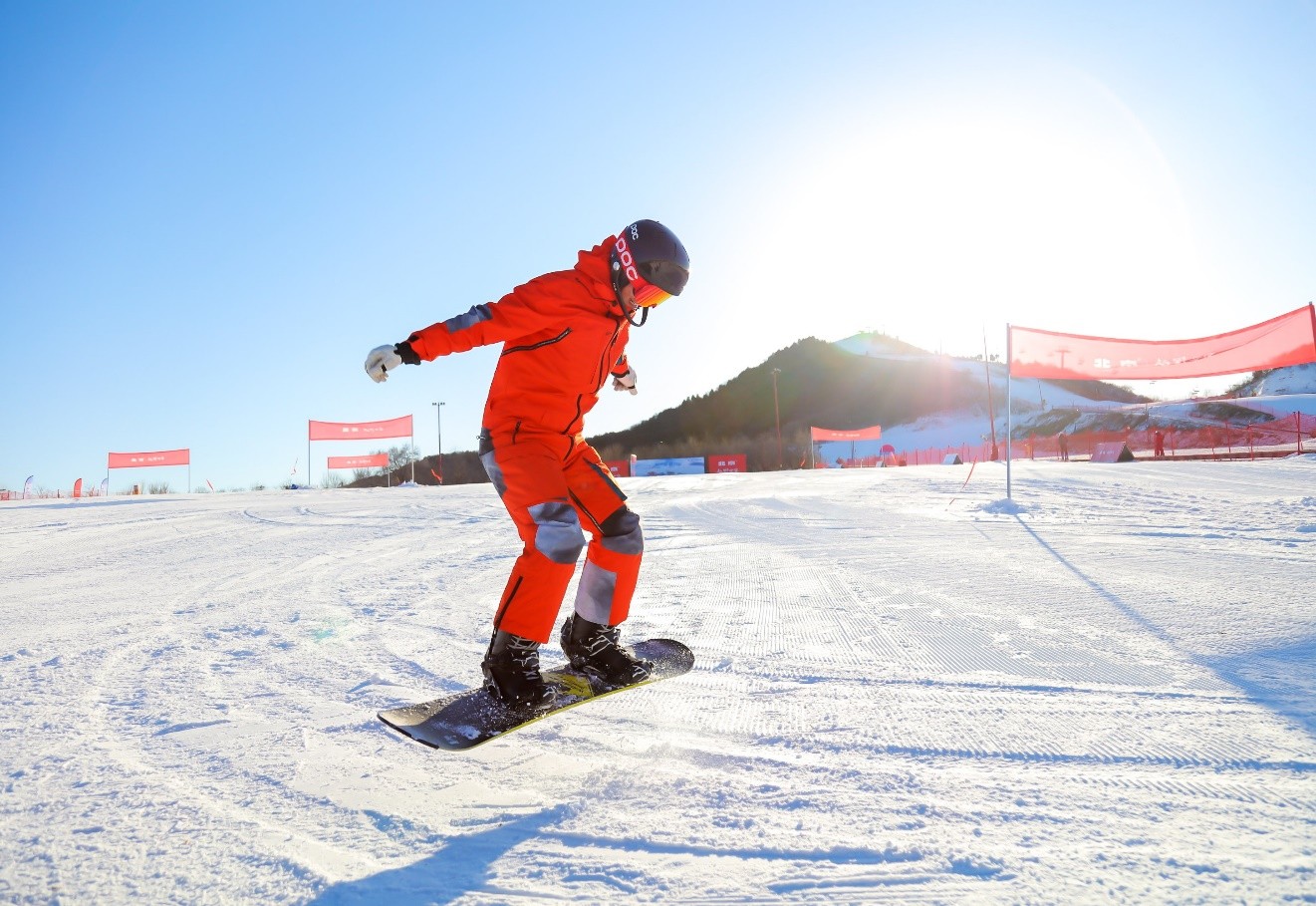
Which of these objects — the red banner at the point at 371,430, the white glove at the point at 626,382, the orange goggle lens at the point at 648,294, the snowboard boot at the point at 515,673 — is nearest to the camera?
the snowboard boot at the point at 515,673

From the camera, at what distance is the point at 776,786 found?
72.5 inches

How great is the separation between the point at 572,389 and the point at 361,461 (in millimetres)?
32546

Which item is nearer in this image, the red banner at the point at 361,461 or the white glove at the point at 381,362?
the white glove at the point at 381,362

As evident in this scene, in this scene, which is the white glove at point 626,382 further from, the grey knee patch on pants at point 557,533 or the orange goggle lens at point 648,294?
the grey knee patch on pants at point 557,533

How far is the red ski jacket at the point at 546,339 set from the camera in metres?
2.69

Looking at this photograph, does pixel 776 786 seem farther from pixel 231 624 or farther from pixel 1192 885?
pixel 231 624

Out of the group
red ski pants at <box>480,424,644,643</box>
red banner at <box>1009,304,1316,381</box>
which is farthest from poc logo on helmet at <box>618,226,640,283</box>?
red banner at <box>1009,304,1316,381</box>

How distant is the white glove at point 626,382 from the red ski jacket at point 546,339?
0.67 meters

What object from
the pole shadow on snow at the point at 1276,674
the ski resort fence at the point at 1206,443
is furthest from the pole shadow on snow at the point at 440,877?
the ski resort fence at the point at 1206,443

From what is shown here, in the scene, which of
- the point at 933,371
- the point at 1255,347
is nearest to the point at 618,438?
the point at 933,371

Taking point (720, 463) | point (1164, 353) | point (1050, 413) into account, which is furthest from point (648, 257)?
point (1050, 413)

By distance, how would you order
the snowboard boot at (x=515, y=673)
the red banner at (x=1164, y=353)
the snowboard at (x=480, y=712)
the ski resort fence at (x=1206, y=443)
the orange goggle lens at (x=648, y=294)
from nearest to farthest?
the snowboard at (x=480, y=712)
the snowboard boot at (x=515, y=673)
the orange goggle lens at (x=648, y=294)
the red banner at (x=1164, y=353)
the ski resort fence at (x=1206, y=443)

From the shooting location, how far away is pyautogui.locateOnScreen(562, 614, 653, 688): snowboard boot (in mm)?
2777

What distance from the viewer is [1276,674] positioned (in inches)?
102
